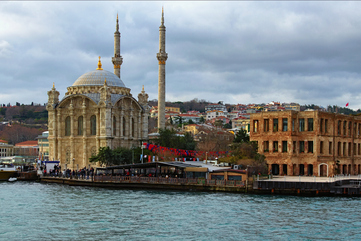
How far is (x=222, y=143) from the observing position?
79188mm

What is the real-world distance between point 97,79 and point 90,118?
5.10 metres

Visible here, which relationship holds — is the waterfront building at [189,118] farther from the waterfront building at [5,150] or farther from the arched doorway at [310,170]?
the arched doorway at [310,170]

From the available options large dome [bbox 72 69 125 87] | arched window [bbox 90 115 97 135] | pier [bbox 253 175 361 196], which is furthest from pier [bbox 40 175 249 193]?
large dome [bbox 72 69 125 87]

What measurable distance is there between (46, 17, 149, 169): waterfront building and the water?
18993 millimetres

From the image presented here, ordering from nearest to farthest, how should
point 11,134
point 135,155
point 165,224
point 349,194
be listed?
1. point 165,224
2. point 349,194
3. point 135,155
4. point 11,134

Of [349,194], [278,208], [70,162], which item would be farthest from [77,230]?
[70,162]

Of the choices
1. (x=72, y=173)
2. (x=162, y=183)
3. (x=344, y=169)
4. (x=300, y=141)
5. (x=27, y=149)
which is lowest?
(x=162, y=183)

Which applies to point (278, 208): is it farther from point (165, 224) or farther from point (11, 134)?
point (11, 134)

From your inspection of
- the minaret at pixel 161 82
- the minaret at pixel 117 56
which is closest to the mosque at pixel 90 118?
the minaret at pixel 161 82

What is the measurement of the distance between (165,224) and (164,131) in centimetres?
3707

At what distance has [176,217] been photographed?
31.1 metres

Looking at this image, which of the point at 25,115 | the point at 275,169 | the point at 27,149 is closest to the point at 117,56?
the point at 275,169

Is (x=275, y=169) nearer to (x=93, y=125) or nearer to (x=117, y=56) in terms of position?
(x=93, y=125)

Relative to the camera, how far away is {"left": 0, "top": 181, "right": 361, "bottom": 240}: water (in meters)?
26.4
